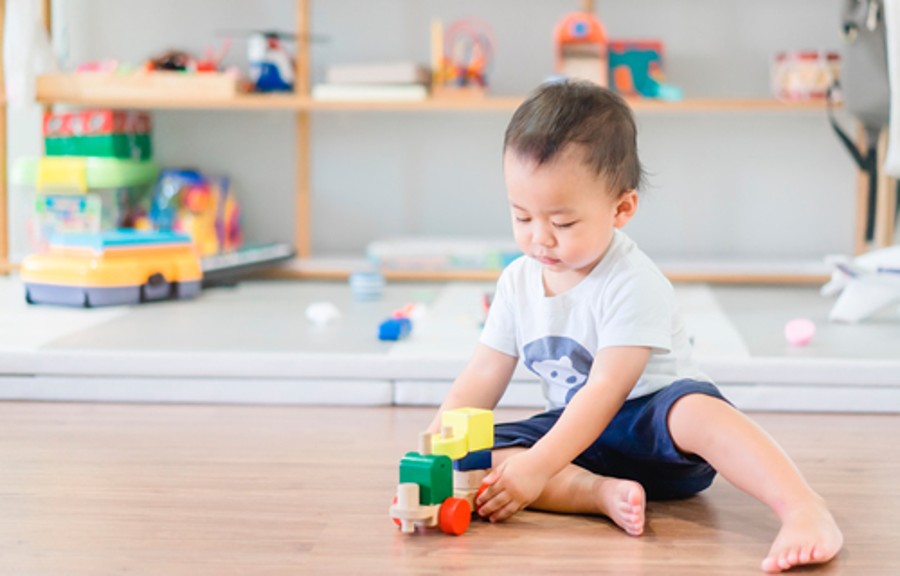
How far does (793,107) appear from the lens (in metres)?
2.78

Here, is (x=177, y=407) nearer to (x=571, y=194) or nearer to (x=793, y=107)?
(x=571, y=194)

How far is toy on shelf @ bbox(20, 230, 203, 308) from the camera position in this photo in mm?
2463

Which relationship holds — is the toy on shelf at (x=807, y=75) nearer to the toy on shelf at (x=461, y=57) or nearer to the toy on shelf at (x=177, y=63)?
the toy on shelf at (x=461, y=57)

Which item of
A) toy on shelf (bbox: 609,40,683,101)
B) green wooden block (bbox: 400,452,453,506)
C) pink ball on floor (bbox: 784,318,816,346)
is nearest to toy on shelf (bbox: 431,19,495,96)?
toy on shelf (bbox: 609,40,683,101)

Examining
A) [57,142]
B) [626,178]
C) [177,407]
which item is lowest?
[177,407]

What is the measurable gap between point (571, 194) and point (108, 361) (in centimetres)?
99

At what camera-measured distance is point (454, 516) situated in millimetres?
1299

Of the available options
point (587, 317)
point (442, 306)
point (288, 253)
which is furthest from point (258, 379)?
point (288, 253)

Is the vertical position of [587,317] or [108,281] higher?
[587,317]

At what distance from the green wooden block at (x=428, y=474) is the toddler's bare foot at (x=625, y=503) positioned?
18 cm

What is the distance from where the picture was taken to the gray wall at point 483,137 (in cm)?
305

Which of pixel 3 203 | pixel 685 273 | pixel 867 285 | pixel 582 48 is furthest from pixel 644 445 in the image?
pixel 3 203

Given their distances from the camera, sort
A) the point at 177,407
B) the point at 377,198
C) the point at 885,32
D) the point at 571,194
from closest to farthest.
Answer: the point at 571,194, the point at 177,407, the point at 885,32, the point at 377,198

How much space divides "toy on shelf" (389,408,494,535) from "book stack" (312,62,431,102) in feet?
5.04
